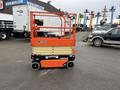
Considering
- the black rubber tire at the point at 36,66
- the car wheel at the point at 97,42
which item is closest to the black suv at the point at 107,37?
the car wheel at the point at 97,42

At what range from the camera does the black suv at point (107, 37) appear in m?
16.0

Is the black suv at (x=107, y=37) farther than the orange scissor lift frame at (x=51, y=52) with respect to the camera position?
Yes

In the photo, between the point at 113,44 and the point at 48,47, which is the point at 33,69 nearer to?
the point at 48,47

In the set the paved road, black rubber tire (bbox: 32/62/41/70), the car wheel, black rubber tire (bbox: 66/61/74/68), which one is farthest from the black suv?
black rubber tire (bbox: 32/62/41/70)

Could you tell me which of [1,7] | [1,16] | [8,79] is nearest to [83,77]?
[8,79]

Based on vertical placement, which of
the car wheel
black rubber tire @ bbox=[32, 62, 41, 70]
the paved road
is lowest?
the paved road

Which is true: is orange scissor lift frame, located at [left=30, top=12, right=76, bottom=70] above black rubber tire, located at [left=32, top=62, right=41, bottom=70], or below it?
above

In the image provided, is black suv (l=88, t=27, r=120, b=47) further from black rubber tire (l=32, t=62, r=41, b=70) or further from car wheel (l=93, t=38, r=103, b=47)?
black rubber tire (l=32, t=62, r=41, b=70)

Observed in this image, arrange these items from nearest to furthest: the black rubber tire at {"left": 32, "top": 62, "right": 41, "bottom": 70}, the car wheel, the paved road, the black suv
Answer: the paved road → the black rubber tire at {"left": 32, "top": 62, "right": 41, "bottom": 70} → the black suv → the car wheel

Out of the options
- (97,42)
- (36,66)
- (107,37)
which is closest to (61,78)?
(36,66)

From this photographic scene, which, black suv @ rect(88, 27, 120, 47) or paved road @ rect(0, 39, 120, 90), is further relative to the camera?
black suv @ rect(88, 27, 120, 47)

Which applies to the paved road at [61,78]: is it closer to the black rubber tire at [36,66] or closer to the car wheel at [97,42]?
the black rubber tire at [36,66]

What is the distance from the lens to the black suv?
52.5 feet

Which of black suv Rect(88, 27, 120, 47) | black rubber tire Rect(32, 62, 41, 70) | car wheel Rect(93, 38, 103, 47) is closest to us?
black rubber tire Rect(32, 62, 41, 70)
